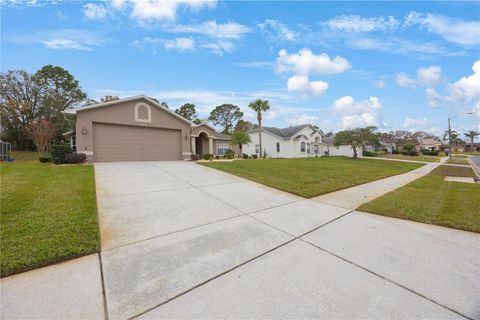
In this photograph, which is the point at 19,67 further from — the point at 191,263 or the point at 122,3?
the point at 191,263

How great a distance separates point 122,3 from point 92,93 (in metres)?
32.9

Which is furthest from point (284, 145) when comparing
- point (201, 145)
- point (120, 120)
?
point (120, 120)

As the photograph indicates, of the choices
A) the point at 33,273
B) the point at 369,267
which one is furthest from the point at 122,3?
the point at 369,267

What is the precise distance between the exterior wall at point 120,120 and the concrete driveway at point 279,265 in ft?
33.3

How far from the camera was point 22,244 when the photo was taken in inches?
113

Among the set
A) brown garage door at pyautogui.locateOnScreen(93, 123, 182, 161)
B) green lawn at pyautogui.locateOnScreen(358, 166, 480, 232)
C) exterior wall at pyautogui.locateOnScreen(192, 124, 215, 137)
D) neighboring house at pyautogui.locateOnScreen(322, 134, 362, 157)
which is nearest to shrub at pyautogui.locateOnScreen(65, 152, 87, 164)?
brown garage door at pyautogui.locateOnScreen(93, 123, 182, 161)

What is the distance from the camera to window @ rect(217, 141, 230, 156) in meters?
24.9

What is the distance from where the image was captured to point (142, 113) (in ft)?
47.3

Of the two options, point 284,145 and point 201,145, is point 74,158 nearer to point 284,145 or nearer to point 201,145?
point 201,145

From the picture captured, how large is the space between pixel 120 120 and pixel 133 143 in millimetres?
1723

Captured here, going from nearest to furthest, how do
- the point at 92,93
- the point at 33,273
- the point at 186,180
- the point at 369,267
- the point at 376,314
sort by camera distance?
1. the point at 376,314
2. the point at 33,273
3. the point at 369,267
4. the point at 186,180
5. the point at 92,93

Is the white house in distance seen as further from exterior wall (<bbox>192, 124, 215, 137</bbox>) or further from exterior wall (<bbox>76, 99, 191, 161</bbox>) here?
exterior wall (<bbox>76, 99, 191, 161</bbox>)

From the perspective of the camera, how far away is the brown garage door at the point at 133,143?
516 inches

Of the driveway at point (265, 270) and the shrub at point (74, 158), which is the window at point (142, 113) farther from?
the driveway at point (265, 270)
